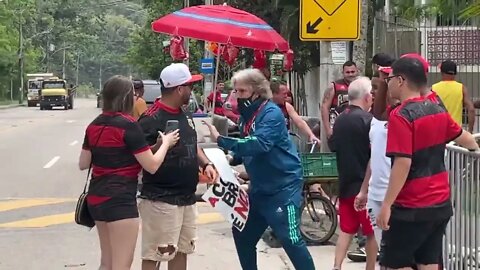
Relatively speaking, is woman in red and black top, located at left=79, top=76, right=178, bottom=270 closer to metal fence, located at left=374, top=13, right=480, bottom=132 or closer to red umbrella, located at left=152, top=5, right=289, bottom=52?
red umbrella, located at left=152, top=5, right=289, bottom=52

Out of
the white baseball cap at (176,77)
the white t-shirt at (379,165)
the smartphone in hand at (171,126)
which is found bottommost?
the white t-shirt at (379,165)

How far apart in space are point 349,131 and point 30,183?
9.94 meters

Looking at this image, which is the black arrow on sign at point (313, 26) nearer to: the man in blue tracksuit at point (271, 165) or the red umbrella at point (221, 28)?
the red umbrella at point (221, 28)

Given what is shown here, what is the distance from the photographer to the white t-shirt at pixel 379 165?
21.8ft

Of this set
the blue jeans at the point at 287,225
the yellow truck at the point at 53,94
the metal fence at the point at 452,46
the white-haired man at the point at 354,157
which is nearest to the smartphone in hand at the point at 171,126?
the blue jeans at the point at 287,225

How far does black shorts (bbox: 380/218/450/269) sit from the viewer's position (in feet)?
18.2

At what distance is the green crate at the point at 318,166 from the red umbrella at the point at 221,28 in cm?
230

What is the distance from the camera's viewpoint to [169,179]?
6.55 metres

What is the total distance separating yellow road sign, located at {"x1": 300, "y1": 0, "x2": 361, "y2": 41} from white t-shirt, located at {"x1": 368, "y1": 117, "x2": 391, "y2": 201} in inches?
153

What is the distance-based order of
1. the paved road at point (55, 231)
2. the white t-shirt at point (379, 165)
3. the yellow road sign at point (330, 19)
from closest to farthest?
the white t-shirt at point (379, 165), the paved road at point (55, 231), the yellow road sign at point (330, 19)

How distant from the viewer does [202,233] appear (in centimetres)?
1101

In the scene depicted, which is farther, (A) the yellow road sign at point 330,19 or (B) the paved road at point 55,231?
(A) the yellow road sign at point 330,19

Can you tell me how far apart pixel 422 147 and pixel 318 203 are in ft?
14.9

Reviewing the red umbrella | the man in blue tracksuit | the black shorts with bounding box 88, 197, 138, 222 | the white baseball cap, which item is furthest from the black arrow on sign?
the black shorts with bounding box 88, 197, 138, 222
